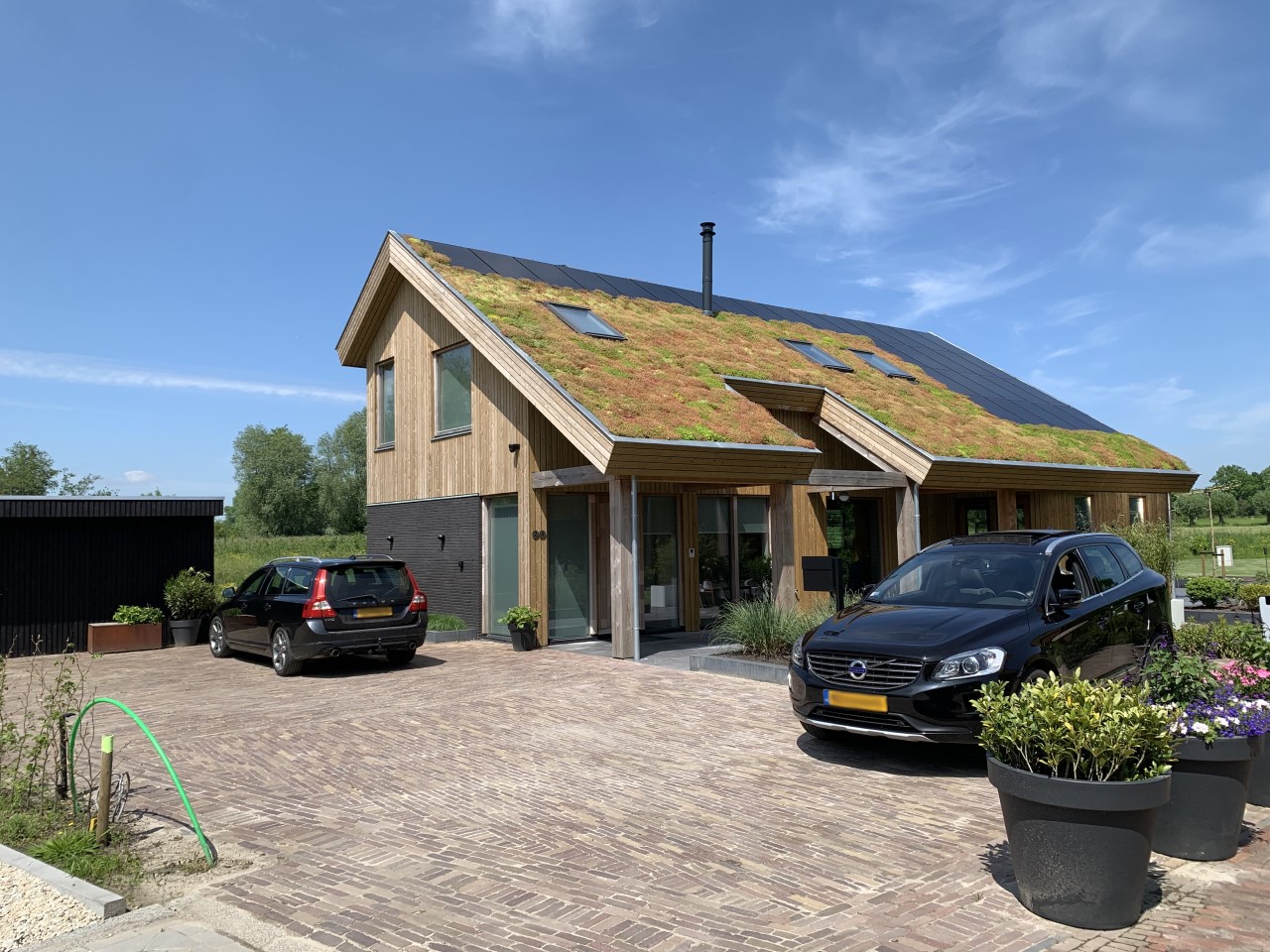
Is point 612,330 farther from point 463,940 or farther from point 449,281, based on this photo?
point 463,940

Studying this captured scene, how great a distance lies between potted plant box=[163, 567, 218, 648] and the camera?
1614 cm

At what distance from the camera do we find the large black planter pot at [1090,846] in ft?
13.0

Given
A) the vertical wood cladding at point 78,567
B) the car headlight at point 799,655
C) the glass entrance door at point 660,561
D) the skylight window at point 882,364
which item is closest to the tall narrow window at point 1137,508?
the skylight window at point 882,364

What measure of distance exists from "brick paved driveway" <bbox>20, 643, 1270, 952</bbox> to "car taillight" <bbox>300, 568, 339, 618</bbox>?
1.85 metres

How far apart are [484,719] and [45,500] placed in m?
10.6

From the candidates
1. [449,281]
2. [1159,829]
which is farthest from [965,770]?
[449,281]

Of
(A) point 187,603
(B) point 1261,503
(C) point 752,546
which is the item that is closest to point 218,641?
(A) point 187,603

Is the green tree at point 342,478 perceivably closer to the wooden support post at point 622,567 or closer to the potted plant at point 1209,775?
the wooden support post at point 622,567

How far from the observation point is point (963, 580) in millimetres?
7824

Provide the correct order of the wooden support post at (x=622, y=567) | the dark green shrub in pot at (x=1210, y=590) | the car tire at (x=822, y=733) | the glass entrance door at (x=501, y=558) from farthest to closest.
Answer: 1. the dark green shrub in pot at (x=1210, y=590)
2. the glass entrance door at (x=501, y=558)
3. the wooden support post at (x=622, y=567)
4. the car tire at (x=822, y=733)

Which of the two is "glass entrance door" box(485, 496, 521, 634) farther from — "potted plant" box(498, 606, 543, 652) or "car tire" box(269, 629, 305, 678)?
"car tire" box(269, 629, 305, 678)

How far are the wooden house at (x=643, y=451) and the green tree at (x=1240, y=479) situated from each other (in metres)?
69.7

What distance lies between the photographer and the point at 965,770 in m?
6.73

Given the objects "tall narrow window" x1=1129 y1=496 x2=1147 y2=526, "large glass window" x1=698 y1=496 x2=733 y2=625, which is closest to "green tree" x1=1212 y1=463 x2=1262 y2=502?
"tall narrow window" x1=1129 y1=496 x2=1147 y2=526
